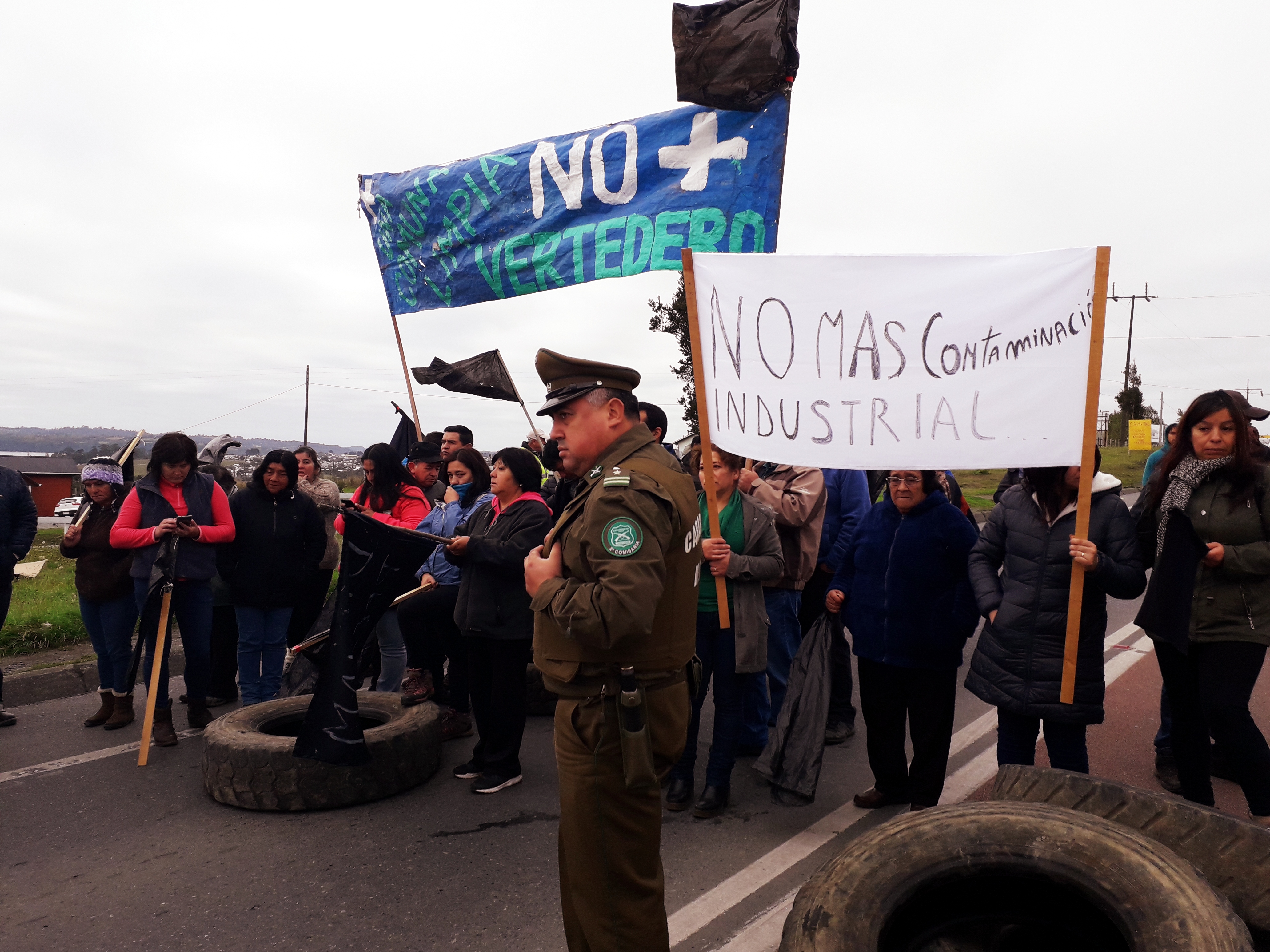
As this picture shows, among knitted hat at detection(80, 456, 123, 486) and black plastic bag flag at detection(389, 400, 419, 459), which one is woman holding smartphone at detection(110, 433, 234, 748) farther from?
black plastic bag flag at detection(389, 400, 419, 459)

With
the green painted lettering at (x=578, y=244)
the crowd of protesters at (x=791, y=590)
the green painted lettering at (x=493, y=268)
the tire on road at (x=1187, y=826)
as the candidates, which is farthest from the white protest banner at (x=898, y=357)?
the green painted lettering at (x=493, y=268)

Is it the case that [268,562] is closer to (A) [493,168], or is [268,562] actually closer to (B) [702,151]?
(A) [493,168]

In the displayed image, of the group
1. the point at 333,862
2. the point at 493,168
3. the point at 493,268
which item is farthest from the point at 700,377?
the point at 493,168

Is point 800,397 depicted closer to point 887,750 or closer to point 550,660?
point 550,660

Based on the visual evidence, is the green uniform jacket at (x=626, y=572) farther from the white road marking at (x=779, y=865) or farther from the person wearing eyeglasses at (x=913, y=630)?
the person wearing eyeglasses at (x=913, y=630)

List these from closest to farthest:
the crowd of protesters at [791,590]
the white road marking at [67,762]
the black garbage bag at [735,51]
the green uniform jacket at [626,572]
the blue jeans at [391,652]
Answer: the green uniform jacket at [626,572]
the crowd of protesters at [791,590]
the black garbage bag at [735,51]
the white road marking at [67,762]
the blue jeans at [391,652]

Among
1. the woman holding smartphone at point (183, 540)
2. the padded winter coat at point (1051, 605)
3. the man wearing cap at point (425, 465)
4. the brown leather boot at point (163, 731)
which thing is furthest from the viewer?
the man wearing cap at point (425, 465)

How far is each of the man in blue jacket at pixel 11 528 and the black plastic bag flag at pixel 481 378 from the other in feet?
13.1

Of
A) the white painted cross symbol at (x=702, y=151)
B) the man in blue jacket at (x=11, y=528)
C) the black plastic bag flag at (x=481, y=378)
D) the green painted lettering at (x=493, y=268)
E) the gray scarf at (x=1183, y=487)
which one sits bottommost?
the man in blue jacket at (x=11, y=528)

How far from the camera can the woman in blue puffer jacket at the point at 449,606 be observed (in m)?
5.31

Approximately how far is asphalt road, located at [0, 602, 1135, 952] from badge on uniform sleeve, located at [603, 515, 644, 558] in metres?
1.53

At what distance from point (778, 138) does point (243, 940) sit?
14.4ft

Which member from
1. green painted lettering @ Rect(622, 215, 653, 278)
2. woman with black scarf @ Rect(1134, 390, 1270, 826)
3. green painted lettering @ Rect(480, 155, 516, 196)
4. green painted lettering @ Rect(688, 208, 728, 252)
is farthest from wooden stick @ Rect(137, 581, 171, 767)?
woman with black scarf @ Rect(1134, 390, 1270, 826)

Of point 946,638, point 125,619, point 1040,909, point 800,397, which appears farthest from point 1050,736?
point 125,619
